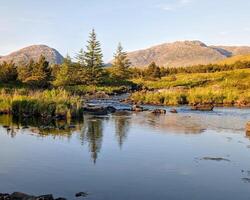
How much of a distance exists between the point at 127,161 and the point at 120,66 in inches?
3628

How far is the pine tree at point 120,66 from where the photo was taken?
349 feet

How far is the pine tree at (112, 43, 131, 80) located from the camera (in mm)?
106438

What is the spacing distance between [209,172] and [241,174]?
3.67 feet

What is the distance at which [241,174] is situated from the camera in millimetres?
15180

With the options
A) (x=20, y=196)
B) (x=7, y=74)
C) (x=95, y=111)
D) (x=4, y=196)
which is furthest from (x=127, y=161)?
(x=7, y=74)

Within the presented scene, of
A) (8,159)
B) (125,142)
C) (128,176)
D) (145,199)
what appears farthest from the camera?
(125,142)

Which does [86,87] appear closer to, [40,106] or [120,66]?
[120,66]

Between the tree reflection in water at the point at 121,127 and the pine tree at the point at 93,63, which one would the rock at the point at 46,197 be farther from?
the pine tree at the point at 93,63

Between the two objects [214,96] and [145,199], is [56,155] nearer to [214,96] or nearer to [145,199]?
[145,199]

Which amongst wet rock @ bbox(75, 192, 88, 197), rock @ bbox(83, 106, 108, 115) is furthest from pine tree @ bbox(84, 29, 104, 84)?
wet rock @ bbox(75, 192, 88, 197)

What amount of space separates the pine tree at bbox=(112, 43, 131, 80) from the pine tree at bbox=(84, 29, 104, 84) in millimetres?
7359

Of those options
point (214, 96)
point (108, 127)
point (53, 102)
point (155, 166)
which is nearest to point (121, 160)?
point (155, 166)

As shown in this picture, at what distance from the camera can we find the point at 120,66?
10850 cm

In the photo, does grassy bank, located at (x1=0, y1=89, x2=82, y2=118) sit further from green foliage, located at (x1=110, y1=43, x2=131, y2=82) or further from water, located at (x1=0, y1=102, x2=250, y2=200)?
green foliage, located at (x1=110, y1=43, x2=131, y2=82)
